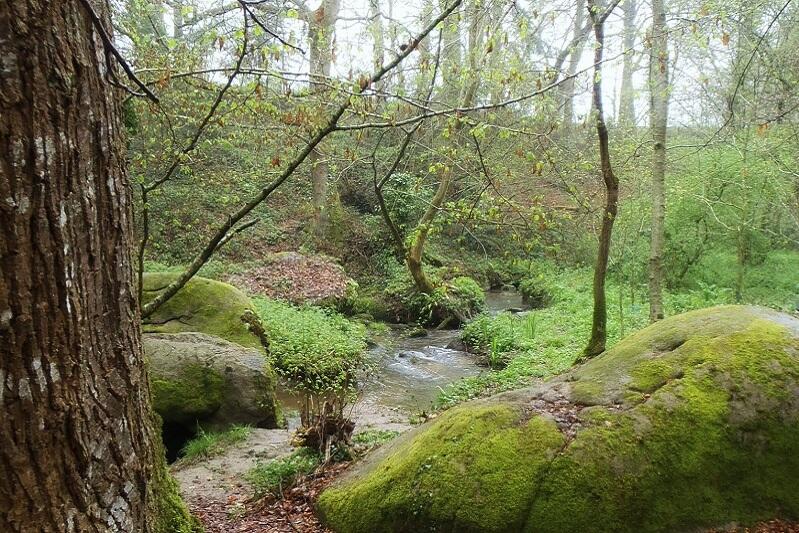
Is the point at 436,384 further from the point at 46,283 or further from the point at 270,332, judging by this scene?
the point at 46,283

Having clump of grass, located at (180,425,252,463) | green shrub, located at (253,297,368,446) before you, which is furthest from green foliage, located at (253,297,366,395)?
clump of grass, located at (180,425,252,463)

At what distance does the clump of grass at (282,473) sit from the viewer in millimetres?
4336

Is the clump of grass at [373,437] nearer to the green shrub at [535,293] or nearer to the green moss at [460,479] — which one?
the green moss at [460,479]

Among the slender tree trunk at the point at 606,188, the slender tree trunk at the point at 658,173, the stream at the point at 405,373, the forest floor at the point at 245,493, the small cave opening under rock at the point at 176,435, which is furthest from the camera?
the stream at the point at 405,373

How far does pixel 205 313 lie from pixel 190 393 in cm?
233

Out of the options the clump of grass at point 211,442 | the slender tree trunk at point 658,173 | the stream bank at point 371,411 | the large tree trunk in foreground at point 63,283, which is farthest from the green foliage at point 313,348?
the large tree trunk in foreground at point 63,283

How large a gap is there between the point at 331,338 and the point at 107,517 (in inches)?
337

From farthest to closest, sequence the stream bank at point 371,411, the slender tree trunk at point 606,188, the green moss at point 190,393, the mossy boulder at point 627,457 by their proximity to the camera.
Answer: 1. the green moss at point 190,393
2. the slender tree trunk at point 606,188
3. the stream bank at point 371,411
4. the mossy boulder at point 627,457

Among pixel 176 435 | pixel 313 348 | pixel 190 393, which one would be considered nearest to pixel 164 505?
pixel 190 393

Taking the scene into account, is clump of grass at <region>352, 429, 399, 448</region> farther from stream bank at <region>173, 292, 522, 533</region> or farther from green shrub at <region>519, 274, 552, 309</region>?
green shrub at <region>519, 274, 552, 309</region>

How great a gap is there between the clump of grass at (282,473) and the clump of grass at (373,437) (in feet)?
2.06

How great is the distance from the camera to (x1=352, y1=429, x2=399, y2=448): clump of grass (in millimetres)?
5172

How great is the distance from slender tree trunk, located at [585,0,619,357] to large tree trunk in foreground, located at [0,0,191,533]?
4.77 meters

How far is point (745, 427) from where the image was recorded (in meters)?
3.22
